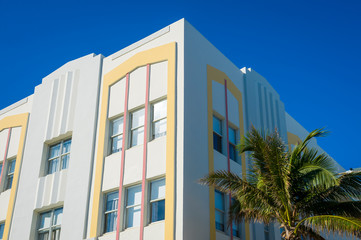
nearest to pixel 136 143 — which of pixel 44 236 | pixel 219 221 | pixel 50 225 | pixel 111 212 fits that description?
pixel 111 212

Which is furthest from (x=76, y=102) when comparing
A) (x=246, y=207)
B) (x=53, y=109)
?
(x=246, y=207)

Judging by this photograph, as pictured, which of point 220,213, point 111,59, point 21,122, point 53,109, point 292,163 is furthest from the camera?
point 21,122

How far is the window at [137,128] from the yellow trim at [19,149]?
23.5ft

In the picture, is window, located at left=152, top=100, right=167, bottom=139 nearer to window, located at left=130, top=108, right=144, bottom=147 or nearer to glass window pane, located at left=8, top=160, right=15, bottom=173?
window, located at left=130, top=108, right=144, bottom=147

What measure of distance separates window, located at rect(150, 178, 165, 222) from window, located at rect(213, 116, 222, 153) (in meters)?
2.95

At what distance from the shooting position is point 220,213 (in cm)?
1727

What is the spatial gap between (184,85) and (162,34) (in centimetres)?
307

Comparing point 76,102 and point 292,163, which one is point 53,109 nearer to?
point 76,102

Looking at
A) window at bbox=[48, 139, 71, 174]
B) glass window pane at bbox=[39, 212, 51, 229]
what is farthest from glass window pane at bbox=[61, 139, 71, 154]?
glass window pane at bbox=[39, 212, 51, 229]

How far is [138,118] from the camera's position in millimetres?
18797

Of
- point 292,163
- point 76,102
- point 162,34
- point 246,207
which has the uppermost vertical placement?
point 162,34

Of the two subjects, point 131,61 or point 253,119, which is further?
point 253,119

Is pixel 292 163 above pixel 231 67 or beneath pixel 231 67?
beneath

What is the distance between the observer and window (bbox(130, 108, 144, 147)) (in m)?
18.4
